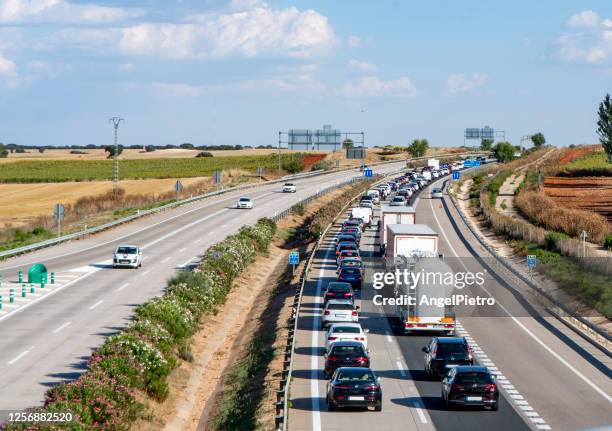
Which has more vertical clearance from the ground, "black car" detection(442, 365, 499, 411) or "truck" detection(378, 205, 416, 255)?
"truck" detection(378, 205, 416, 255)

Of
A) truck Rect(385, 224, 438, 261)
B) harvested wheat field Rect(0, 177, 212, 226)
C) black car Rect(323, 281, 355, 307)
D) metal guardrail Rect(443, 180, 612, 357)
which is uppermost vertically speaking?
truck Rect(385, 224, 438, 261)

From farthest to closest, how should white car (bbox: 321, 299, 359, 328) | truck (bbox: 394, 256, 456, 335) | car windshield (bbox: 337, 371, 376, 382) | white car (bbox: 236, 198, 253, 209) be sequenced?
white car (bbox: 236, 198, 253, 209), white car (bbox: 321, 299, 359, 328), truck (bbox: 394, 256, 456, 335), car windshield (bbox: 337, 371, 376, 382)

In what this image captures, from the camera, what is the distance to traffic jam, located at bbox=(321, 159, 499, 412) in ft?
91.5

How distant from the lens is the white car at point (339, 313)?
41812 mm

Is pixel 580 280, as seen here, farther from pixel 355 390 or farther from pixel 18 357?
pixel 18 357

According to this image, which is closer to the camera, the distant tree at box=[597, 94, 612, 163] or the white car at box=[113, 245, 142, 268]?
the white car at box=[113, 245, 142, 268]

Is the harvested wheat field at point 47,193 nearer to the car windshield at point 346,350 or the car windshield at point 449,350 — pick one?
the car windshield at point 346,350

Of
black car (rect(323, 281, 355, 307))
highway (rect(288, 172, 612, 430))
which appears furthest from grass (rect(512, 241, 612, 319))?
black car (rect(323, 281, 355, 307))

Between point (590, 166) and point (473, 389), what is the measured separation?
13100cm

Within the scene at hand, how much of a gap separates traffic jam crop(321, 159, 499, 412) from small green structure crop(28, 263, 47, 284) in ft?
48.5

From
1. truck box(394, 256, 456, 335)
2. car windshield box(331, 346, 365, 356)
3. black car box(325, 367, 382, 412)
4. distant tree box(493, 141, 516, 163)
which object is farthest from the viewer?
distant tree box(493, 141, 516, 163)

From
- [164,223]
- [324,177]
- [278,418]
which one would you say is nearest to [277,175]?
[324,177]

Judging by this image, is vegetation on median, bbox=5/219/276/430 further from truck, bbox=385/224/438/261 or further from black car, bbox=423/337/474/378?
truck, bbox=385/224/438/261

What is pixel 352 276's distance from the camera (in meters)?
54.0
